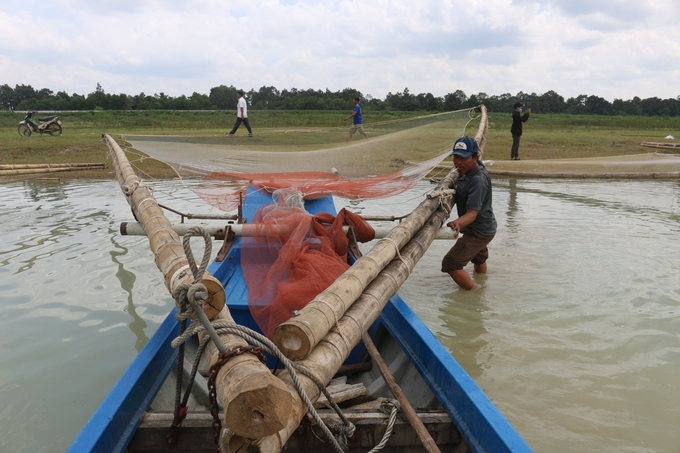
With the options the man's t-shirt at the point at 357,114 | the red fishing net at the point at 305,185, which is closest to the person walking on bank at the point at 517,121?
the man's t-shirt at the point at 357,114

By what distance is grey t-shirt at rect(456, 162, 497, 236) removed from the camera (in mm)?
4320

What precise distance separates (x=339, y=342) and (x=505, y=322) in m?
2.68

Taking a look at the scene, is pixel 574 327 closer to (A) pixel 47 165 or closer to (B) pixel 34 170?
(B) pixel 34 170

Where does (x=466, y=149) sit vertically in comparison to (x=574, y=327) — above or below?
above

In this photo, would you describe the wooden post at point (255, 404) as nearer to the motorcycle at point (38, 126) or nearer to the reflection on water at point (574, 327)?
the reflection on water at point (574, 327)

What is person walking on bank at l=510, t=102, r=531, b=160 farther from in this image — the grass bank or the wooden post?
the wooden post

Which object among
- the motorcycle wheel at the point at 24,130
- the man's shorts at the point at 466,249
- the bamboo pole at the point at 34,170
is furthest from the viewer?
the motorcycle wheel at the point at 24,130

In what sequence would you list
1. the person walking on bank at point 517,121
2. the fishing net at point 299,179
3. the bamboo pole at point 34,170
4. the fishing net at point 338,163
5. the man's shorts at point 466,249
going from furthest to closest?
the person walking on bank at point 517,121, the bamboo pole at point 34,170, the fishing net at point 338,163, the man's shorts at point 466,249, the fishing net at point 299,179

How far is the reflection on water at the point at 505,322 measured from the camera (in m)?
2.90

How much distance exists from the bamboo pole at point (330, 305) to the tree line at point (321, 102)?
419 inches

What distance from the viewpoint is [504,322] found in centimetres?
421

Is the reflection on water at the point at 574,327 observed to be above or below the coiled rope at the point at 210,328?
below

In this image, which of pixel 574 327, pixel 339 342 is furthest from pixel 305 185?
pixel 339 342

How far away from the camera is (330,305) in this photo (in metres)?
2.05
